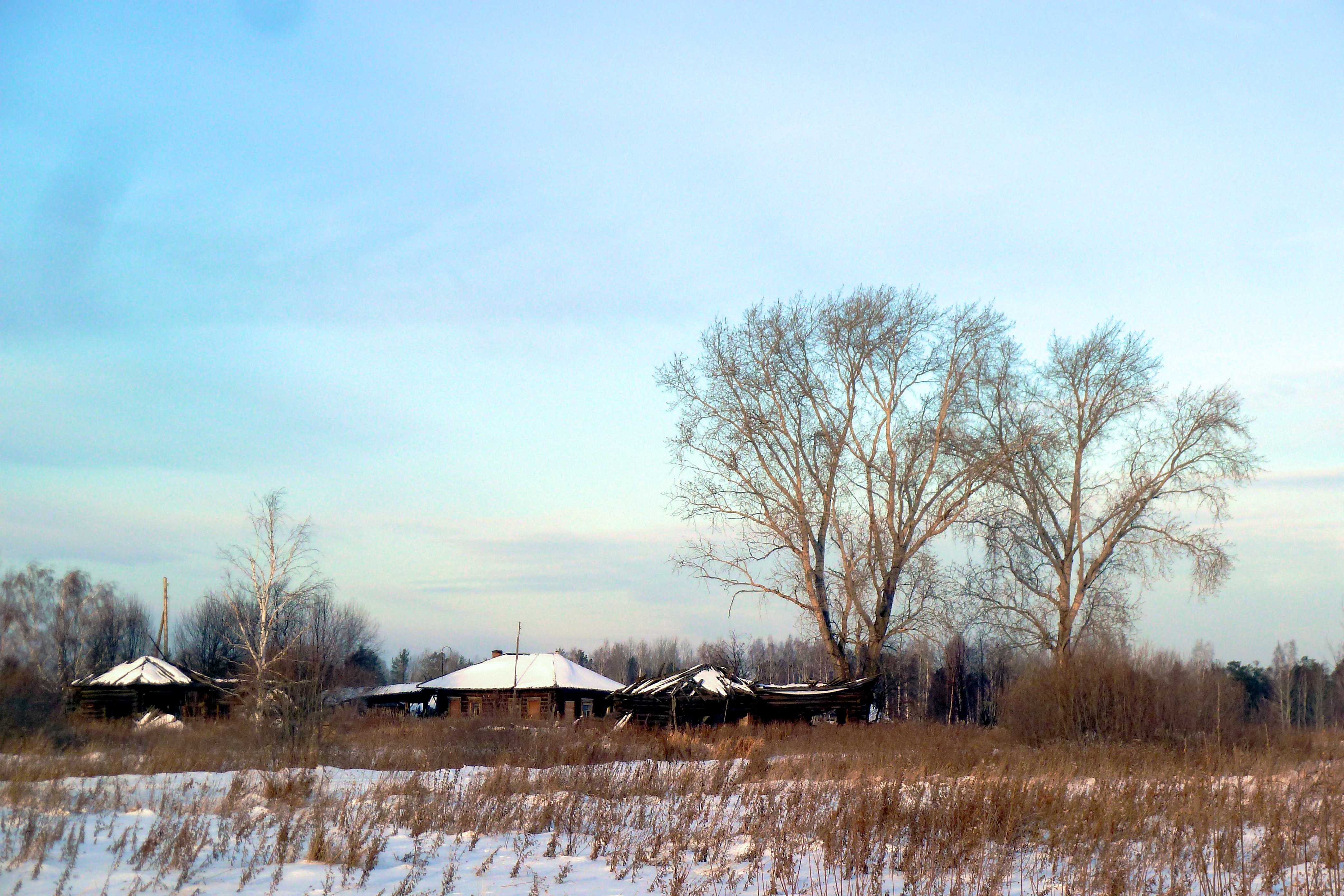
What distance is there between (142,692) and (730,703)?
27.4 m

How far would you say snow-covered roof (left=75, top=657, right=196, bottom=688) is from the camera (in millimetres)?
40531

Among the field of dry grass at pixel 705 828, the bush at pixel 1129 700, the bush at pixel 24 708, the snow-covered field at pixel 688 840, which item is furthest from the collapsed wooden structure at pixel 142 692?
the bush at pixel 1129 700

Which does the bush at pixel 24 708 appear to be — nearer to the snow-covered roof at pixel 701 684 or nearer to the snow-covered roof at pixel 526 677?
the snow-covered roof at pixel 701 684

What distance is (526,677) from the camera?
1818 inches

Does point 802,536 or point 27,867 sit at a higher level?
point 802,536

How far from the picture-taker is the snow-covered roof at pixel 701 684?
27750 millimetres

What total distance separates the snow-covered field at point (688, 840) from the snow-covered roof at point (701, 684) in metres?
16.9

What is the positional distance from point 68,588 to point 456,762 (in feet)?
158

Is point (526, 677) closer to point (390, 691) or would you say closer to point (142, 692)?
point (390, 691)

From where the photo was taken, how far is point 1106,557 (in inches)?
1036

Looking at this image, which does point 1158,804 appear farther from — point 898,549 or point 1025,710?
point 898,549

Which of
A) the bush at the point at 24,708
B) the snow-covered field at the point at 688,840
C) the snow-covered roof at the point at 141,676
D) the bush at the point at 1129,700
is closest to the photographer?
the snow-covered field at the point at 688,840

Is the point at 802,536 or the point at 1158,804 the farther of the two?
the point at 802,536

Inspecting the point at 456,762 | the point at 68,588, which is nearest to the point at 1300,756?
the point at 456,762
